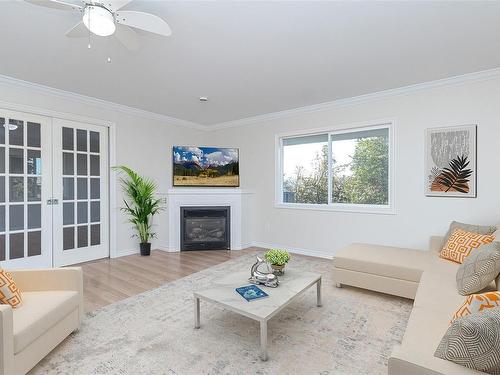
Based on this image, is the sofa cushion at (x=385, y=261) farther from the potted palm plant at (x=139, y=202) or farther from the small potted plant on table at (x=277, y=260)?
the potted palm plant at (x=139, y=202)

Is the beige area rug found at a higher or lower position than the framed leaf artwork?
lower

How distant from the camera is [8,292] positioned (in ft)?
6.05

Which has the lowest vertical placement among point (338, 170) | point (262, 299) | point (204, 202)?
point (262, 299)

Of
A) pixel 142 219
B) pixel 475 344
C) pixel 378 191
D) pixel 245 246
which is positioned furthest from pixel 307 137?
pixel 475 344

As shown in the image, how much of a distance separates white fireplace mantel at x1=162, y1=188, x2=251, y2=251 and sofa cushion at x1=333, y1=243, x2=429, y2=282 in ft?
7.78

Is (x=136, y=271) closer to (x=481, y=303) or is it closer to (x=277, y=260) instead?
(x=277, y=260)

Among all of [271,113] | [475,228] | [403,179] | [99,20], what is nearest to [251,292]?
[99,20]

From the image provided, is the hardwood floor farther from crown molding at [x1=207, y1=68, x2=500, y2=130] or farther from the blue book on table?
crown molding at [x1=207, y1=68, x2=500, y2=130]

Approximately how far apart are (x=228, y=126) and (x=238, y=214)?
1.94 m

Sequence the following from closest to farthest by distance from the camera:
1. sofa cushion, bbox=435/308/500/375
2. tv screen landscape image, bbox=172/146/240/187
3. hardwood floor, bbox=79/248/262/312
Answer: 1. sofa cushion, bbox=435/308/500/375
2. hardwood floor, bbox=79/248/262/312
3. tv screen landscape image, bbox=172/146/240/187

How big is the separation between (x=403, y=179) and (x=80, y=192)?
16.1 ft

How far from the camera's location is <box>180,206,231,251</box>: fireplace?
5.13 meters

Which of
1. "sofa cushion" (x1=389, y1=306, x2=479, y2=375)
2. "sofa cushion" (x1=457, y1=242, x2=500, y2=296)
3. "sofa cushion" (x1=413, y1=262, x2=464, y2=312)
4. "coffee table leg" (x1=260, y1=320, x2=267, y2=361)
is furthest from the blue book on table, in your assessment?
"sofa cushion" (x1=457, y1=242, x2=500, y2=296)

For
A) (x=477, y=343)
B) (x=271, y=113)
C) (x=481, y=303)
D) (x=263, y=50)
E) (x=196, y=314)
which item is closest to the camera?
(x=477, y=343)
